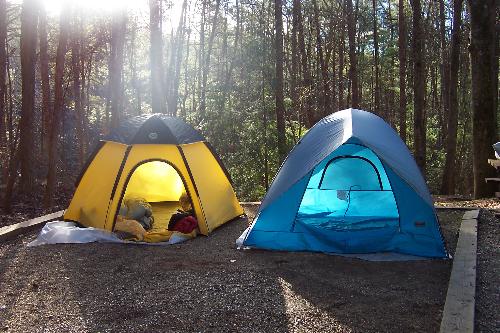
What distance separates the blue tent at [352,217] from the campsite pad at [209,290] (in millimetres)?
299

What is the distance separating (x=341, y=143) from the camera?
20.1 ft

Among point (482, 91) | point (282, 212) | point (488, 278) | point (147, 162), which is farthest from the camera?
point (482, 91)

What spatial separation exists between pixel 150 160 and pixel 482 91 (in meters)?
7.02

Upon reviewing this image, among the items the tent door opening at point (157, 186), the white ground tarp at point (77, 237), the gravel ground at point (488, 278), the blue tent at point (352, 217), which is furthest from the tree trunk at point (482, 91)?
the white ground tarp at point (77, 237)

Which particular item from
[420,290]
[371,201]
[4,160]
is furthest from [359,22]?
[420,290]

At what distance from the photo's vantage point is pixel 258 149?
53.7 ft

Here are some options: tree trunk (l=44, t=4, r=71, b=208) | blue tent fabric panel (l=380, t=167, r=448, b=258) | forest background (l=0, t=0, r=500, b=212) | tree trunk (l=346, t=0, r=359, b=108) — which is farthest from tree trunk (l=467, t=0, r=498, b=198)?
tree trunk (l=44, t=4, r=71, b=208)

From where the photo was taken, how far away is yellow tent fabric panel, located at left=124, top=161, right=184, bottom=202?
9.71m

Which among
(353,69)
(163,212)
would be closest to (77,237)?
(163,212)

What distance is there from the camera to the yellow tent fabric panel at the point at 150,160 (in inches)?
293

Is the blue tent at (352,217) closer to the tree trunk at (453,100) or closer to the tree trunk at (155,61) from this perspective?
the tree trunk at (453,100)

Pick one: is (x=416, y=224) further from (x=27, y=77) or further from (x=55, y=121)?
(x=27, y=77)

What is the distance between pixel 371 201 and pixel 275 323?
3868mm

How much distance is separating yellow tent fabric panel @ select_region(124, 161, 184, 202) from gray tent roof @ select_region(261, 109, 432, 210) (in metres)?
3.53
